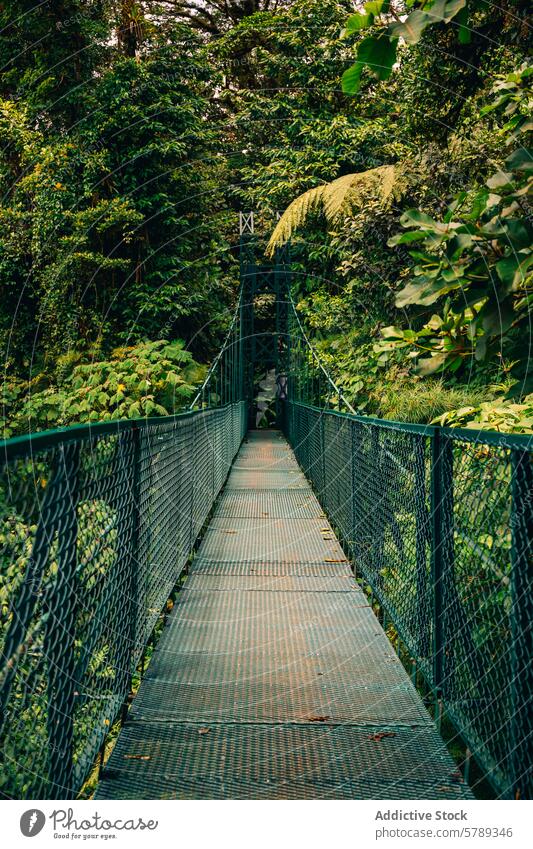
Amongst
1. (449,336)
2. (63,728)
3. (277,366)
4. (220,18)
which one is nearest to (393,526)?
(449,336)

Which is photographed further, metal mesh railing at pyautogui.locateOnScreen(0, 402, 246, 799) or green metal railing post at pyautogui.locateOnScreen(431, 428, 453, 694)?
green metal railing post at pyautogui.locateOnScreen(431, 428, 453, 694)

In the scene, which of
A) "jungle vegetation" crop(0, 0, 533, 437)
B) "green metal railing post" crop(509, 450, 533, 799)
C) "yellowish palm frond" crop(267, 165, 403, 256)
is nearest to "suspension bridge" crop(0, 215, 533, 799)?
"green metal railing post" crop(509, 450, 533, 799)

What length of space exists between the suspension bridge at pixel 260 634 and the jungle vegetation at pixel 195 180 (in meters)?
2.65

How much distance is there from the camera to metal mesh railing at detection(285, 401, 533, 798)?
5.55ft

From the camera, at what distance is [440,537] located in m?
2.52

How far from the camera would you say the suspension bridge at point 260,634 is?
1.57m

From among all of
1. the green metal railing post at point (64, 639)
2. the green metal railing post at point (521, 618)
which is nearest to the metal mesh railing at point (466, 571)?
the green metal railing post at point (521, 618)

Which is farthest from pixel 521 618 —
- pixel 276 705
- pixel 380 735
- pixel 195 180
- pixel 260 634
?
pixel 195 180

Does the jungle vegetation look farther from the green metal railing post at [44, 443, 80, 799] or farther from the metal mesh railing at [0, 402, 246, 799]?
the green metal railing post at [44, 443, 80, 799]

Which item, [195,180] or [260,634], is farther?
[195,180]

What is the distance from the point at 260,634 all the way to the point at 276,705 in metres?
0.72

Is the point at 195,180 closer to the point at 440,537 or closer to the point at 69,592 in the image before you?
the point at 440,537

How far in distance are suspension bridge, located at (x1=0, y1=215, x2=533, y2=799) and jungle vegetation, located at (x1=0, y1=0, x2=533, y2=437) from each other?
2645mm

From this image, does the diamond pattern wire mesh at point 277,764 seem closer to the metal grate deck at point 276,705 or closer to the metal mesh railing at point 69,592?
the metal grate deck at point 276,705
